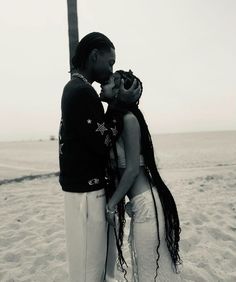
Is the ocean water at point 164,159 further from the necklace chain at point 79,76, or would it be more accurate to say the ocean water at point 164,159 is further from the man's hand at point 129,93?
the necklace chain at point 79,76

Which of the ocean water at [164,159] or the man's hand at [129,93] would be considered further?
the ocean water at [164,159]

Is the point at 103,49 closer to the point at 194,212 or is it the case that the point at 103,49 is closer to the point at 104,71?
the point at 104,71

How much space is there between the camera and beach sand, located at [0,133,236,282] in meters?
4.14

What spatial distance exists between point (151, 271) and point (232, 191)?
6561 mm

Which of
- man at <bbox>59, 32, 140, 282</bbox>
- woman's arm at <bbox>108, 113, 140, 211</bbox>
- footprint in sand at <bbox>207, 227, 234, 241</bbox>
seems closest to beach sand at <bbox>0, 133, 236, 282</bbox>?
footprint in sand at <bbox>207, 227, 234, 241</bbox>

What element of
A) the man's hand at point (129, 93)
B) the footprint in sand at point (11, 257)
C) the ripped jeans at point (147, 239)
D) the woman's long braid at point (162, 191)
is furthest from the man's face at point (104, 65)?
the footprint in sand at point (11, 257)

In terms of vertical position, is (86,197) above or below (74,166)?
below

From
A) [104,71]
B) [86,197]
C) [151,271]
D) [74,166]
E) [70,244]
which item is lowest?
[151,271]

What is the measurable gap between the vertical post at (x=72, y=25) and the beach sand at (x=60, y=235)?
255cm

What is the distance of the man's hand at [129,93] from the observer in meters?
2.28

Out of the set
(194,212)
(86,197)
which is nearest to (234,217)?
(194,212)

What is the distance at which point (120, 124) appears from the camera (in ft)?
7.33

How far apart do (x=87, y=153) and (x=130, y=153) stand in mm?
272

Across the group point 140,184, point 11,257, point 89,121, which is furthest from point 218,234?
point 89,121
